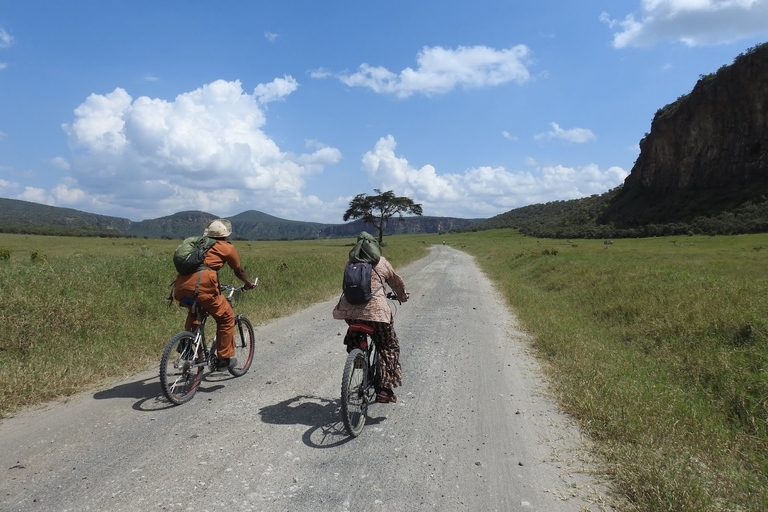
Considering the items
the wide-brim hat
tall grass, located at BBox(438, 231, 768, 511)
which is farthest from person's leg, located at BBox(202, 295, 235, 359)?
tall grass, located at BBox(438, 231, 768, 511)

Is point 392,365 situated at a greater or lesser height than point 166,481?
greater

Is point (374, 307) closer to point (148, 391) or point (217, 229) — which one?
point (217, 229)

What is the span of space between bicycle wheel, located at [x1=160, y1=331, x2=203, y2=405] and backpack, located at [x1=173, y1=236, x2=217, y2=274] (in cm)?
85

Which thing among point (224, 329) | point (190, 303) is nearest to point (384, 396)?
point (224, 329)

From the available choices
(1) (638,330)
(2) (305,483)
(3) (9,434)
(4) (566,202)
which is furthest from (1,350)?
(4) (566,202)

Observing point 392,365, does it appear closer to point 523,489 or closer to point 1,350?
point 523,489

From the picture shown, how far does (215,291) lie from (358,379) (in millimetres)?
2390

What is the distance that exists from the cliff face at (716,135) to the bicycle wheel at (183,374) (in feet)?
346

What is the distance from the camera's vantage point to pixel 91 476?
11.6 ft

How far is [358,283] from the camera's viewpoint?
477cm

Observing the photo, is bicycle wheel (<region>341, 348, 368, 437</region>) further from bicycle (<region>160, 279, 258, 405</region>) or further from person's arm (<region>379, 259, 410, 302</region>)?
bicycle (<region>160, 279, 258, 405</region>)

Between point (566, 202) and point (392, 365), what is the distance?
182 metres

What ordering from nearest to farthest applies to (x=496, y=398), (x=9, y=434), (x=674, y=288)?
1. (x=9, y=434)
2. (x=496, y=398)
3. (x=674, y=288)

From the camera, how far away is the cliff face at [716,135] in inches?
3226
